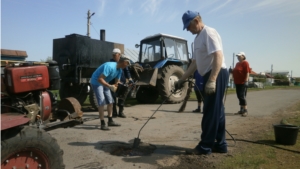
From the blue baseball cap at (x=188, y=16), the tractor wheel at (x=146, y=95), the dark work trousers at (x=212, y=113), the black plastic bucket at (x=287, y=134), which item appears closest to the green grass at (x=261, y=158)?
the black plastic bucket at (x=287, y=134)

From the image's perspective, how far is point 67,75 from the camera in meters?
8.63

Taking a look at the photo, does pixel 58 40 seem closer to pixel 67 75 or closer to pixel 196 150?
pixel 67 75

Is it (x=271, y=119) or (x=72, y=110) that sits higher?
(x=72, y=110)

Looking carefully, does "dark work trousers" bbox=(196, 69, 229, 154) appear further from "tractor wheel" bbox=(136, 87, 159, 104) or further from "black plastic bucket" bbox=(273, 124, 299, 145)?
"tractor wheel" bbox=(136, 87, 159, 104)

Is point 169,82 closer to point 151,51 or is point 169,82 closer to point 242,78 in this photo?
point 151,51

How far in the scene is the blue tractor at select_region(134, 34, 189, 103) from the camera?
977 cm

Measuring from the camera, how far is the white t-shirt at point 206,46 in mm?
3465

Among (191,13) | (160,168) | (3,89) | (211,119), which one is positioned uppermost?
(191,13)

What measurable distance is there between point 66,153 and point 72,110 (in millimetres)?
839

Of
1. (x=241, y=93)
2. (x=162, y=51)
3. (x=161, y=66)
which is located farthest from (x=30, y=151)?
(x=162, y=51)

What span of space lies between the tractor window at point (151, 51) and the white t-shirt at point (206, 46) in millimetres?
7032

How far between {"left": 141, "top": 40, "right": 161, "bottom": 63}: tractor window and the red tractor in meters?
7.26

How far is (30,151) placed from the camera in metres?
2.51

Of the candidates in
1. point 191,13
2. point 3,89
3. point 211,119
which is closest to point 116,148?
point 211,119
